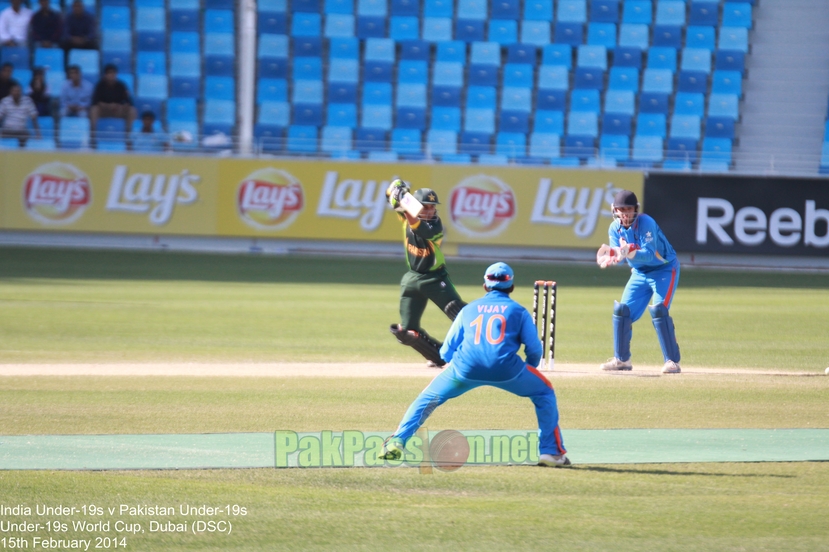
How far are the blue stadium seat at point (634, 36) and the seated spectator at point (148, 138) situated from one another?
12.5 m

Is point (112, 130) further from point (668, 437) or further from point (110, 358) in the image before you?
point (668, 437)

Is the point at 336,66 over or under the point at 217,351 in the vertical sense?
over

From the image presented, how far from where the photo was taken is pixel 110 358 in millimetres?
12117

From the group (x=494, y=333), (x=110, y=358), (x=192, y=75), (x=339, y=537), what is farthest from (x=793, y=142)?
(x=339, y=537)

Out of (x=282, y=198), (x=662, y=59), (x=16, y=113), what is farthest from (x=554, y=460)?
(x=662, y=59)

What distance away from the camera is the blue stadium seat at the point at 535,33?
27.7 metres

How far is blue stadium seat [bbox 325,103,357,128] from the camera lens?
2647cm

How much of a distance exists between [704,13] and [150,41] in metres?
15.1

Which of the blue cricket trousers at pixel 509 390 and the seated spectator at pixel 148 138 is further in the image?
the seated spectator at pixel 148 138

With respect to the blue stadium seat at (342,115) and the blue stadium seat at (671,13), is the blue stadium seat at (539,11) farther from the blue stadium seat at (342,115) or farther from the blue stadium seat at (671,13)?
the blue stadium seat at (342,115)

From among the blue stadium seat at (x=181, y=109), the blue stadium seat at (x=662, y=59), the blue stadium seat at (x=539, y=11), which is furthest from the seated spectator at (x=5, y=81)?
the blue stadium seat at (x=662, y=59)

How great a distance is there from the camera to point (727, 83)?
88.0 feet

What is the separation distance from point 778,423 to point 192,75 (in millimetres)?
21166

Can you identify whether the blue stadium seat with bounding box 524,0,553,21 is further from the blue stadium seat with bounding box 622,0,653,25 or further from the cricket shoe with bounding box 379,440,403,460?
the cricket shoe with bounding box 379,440,403,460
